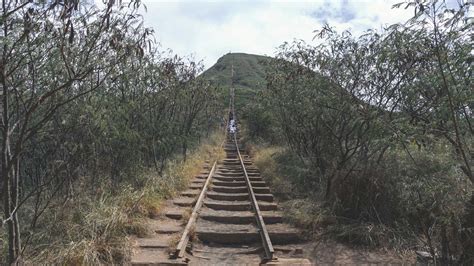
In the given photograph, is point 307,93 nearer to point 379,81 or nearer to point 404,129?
point 379,81

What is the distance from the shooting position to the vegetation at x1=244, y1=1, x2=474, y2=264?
5379mm

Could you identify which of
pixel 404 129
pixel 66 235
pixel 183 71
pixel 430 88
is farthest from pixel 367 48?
pixel 183 71

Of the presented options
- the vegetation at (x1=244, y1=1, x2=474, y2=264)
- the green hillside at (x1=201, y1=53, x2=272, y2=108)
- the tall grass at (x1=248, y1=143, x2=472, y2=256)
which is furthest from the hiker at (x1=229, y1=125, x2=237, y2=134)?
the tall grass at (x1=248, y1=143, x2=472, y2=256)

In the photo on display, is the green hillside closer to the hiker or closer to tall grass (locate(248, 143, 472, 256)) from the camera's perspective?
the hiker

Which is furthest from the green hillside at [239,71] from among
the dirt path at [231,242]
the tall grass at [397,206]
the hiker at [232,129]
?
the tall grass at [397,206]

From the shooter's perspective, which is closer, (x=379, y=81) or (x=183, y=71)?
(x=379, y=81)

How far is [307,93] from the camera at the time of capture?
387 inches

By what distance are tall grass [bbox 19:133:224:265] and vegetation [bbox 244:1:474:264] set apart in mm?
3047

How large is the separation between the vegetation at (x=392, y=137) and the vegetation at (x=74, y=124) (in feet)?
10.9

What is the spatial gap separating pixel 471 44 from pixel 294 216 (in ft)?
15.6

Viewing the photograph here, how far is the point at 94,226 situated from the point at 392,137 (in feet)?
14.6

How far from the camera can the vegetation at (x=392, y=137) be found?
538cm

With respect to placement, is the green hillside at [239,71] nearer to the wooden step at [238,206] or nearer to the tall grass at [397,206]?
the wooden step at [238,206]

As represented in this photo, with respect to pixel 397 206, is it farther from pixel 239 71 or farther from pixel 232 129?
pixel 239 71
